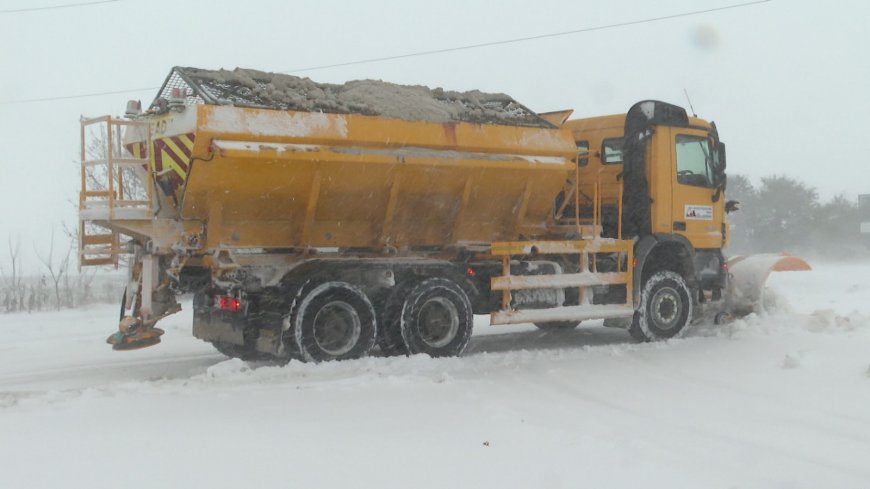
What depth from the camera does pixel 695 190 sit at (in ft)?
37.2

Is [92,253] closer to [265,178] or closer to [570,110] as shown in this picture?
[265,178]

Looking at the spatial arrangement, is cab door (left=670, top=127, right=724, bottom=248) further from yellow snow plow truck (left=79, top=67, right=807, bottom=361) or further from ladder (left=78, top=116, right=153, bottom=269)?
ladder (left=78, top=116, right=153, bottom=269)

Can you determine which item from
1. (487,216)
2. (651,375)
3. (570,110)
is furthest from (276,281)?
(570,110)

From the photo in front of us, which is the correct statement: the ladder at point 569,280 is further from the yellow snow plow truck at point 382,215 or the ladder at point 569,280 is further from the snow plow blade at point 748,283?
the snow plow blade at point 748,283

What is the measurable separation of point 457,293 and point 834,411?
4133 millimetres

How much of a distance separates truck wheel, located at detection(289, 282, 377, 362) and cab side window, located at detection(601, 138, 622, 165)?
4.09m

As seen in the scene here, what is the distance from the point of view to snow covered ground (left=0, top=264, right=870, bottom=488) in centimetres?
490

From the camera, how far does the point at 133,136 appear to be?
925 centimetres

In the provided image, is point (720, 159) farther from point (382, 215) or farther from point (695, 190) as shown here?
point (382, 215)

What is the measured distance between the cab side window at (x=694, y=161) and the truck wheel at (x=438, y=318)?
3.66 m

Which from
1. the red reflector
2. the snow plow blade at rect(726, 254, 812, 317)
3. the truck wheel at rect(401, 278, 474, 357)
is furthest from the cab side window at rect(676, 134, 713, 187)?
the red reflector

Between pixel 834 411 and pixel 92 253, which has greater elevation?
pixel 92 253

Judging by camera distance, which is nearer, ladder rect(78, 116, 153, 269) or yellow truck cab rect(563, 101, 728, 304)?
ladder rect(78, 116, 153, 269)

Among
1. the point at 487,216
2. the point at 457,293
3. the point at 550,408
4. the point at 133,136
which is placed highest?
the point at 133,136
